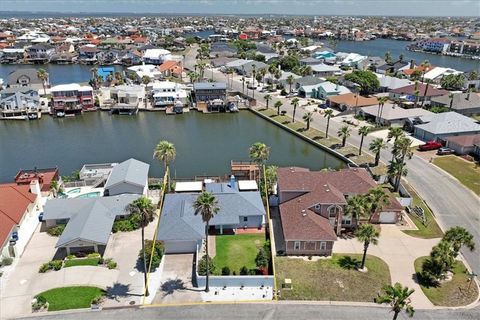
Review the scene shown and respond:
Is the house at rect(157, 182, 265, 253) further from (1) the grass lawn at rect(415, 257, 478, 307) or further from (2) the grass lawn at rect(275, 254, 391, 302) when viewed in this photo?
(1) the grass lawn at rect(415, 257, 478, 307)

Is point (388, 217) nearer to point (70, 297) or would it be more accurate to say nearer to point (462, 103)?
point (70, 297)

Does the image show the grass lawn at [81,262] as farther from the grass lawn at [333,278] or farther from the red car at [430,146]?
the red car at [430,146]

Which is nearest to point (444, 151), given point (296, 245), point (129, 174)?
point (296, 245)

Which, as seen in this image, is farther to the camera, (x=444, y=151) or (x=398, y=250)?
(x=444, y=151)

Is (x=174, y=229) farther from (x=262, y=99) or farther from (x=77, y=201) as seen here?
(x=262, y=99)

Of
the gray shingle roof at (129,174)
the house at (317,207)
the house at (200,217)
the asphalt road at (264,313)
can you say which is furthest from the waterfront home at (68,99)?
the asphalt road at (264,313)

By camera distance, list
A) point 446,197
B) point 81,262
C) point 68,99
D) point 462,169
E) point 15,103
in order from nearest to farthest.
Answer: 1. point 81,262
2. point 446,197
3. point 462,169
4. point 15,103
5. point 68,99
